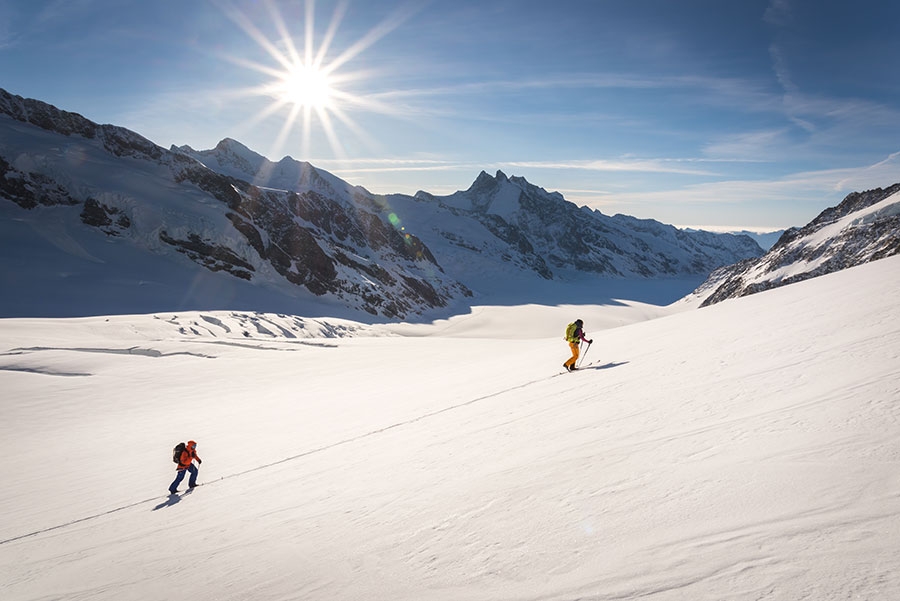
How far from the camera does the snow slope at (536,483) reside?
130 inches

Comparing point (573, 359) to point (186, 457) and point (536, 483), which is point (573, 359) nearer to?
point (536, 483)

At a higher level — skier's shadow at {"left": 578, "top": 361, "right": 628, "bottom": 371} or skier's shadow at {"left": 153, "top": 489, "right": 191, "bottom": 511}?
skier's shadow at {"left": 578, "top": 361, "right": 628, "bottom": 371}

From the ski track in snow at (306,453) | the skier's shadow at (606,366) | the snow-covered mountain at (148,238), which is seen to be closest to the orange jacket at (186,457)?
the ski track in snow at (306,453)

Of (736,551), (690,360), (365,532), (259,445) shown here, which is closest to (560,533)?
(736,551)

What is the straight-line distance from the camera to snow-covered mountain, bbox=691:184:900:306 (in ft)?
133

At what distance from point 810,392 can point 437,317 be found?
247ft

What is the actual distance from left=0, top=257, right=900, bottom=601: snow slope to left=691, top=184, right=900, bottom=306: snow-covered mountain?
36.1 meters

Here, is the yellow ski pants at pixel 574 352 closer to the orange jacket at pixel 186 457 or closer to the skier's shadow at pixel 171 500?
the orange jacket at pixel 186 457

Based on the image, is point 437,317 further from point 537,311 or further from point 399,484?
point 399,484

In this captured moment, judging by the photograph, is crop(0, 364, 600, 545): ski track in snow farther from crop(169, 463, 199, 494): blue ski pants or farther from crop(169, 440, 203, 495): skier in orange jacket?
crop(169, 440, 203, 495): skier in orange jacket

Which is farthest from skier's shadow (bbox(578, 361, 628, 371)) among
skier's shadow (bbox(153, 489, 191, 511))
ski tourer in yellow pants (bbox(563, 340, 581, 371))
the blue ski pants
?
skier's shadow (bbox(153, 489, 191, 511))

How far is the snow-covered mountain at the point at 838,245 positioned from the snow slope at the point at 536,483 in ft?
118

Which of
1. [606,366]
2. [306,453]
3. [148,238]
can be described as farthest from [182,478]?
[148,238]

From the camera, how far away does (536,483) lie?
5172 mm
